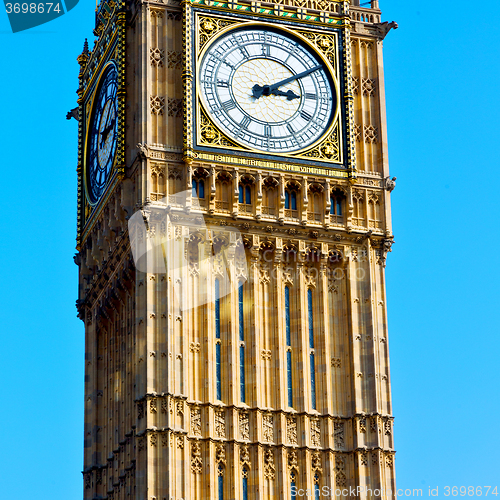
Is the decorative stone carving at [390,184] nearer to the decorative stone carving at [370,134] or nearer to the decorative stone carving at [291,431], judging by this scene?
the decorative stone carving at [370,134]

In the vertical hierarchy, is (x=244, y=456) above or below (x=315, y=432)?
below

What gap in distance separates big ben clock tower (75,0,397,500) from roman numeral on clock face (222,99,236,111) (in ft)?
0.47

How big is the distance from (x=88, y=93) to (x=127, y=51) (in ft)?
17.7

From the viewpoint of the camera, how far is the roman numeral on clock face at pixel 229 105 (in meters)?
70.9

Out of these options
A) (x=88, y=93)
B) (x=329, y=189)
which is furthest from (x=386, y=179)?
(x=88, y=93)

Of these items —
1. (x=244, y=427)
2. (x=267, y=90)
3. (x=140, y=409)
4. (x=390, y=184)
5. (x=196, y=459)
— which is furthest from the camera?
(x=390, y=184)

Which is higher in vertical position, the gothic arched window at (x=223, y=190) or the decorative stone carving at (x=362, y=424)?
the gothic arched window at (x=223, y=190)

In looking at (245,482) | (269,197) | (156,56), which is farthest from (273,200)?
(245,482)

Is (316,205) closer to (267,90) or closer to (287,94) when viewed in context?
(287,94)

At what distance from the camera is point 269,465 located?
67188mm

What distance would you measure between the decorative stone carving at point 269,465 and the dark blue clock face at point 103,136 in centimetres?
1189

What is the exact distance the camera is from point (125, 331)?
230ft

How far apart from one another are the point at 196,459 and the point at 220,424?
153 cm

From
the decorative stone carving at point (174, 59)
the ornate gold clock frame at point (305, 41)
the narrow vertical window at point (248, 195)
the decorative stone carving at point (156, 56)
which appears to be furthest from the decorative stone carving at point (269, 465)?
the decorative stone carving at point (156, 56)
